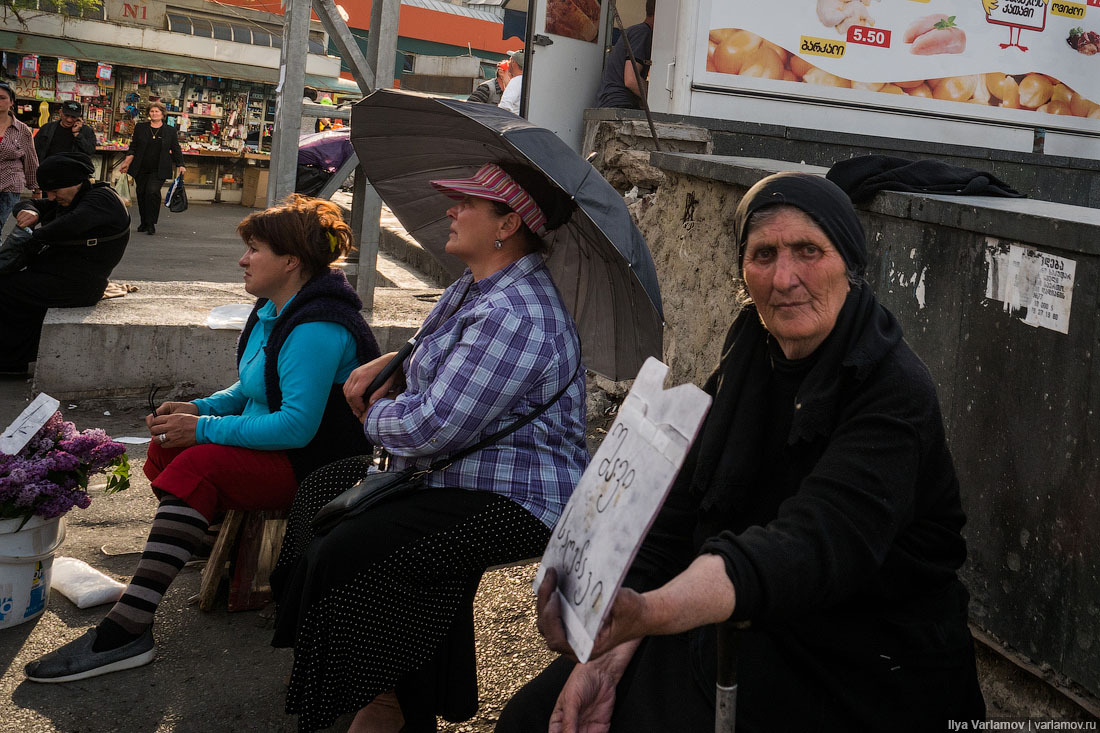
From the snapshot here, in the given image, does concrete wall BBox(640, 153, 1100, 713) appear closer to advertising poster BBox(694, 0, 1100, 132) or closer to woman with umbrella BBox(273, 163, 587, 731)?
woman with umbrella BBox(273, 163, 587, 731)

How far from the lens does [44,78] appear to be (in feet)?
59.6

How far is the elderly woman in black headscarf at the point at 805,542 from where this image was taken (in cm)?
157

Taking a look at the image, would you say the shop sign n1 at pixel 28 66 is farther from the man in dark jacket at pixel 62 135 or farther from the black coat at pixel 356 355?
the black coat at pixel 356 355

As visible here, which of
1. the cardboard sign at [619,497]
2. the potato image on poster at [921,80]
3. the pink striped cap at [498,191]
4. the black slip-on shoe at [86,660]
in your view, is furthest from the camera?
the potato image on poster at [921,80]

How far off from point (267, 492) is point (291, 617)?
75cm

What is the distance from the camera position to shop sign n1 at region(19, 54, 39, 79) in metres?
17.7

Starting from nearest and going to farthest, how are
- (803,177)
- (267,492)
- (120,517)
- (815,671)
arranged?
(815,671), (803,177), (267,492), (120,517)

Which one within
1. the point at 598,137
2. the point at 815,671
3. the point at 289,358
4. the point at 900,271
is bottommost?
the point at 815,671

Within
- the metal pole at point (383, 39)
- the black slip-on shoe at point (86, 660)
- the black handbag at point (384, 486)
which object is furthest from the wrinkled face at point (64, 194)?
the black handbag at point (384, 486)

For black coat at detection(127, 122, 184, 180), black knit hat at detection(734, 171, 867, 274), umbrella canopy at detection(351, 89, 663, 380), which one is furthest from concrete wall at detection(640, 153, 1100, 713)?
black coat at detection(127, 122, 184, 180)

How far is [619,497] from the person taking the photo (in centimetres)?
142

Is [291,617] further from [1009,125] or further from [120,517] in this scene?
[1009,125]

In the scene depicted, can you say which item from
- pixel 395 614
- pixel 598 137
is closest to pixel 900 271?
pixel 395 614

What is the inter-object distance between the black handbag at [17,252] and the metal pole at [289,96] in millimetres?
1688
